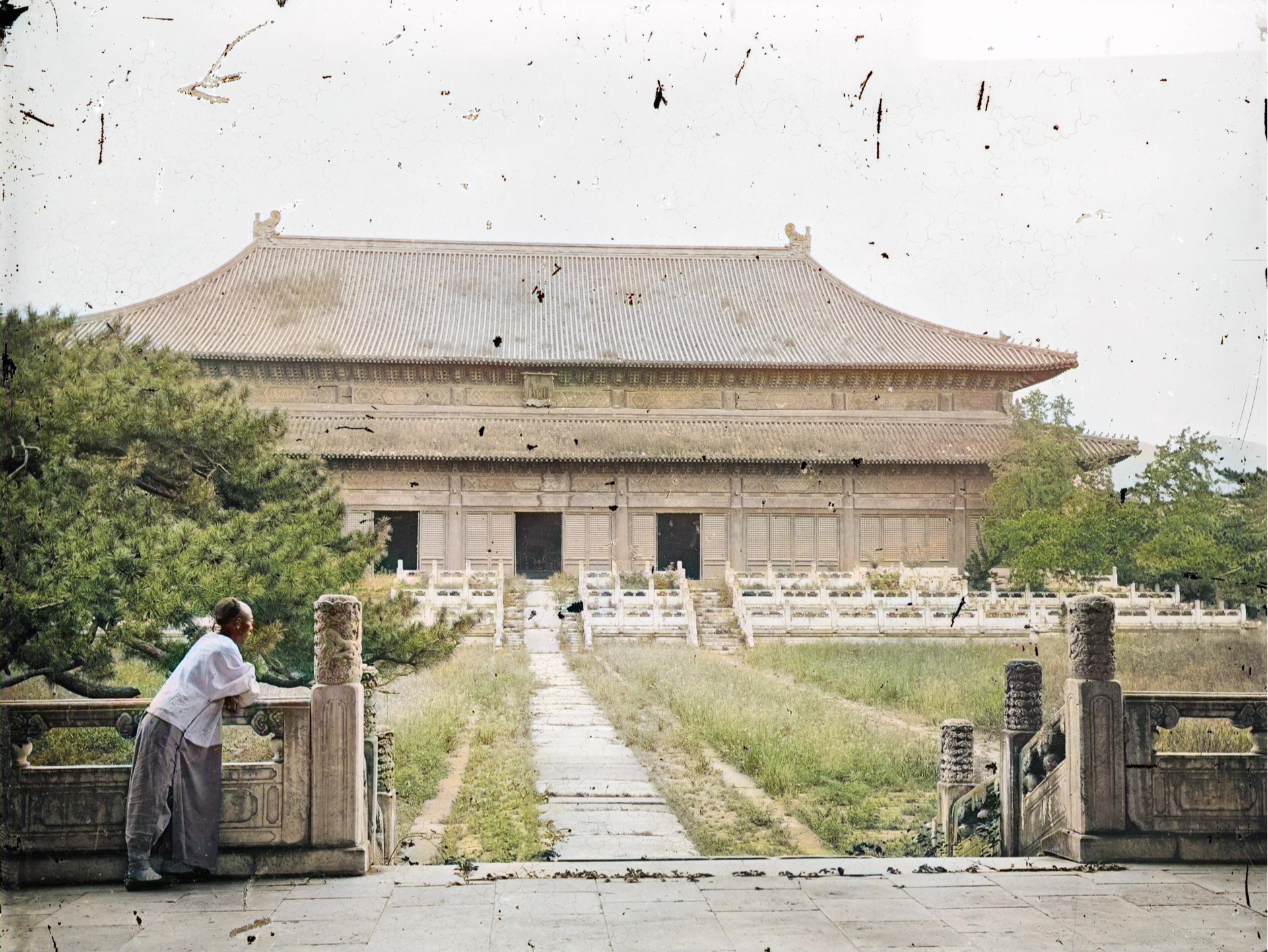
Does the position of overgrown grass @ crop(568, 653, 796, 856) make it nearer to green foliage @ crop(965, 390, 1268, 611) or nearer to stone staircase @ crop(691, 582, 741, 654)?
stone staircase @ crop(691, 582, 741, 654)

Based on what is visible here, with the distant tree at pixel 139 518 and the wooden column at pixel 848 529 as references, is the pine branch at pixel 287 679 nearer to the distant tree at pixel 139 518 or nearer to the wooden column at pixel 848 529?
the distant tree at pixel 139 518

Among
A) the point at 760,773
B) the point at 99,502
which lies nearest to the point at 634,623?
the point at 760,773

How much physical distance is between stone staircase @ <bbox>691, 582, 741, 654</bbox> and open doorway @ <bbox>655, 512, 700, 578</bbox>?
7.18 ft

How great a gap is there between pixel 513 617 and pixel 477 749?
1.76 meters

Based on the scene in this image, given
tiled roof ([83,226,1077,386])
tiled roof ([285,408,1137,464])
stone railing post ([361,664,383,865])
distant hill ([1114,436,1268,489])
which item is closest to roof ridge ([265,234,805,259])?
tiled roof ([83,226,1077,386])

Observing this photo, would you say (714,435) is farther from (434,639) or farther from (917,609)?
(434,639)

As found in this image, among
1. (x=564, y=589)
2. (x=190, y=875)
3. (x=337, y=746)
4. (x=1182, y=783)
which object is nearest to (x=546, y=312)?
(x=564, y=589)

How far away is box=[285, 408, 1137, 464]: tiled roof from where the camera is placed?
1004 centimetres

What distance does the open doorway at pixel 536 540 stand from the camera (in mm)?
10453

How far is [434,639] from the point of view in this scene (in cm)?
562

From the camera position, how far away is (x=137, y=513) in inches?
209

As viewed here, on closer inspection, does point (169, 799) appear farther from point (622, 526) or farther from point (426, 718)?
point (622, 526)

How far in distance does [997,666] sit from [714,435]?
4408 millimetres

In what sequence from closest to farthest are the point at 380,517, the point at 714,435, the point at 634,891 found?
the point at 634,891
the point at 380,517
the point at 714,435
